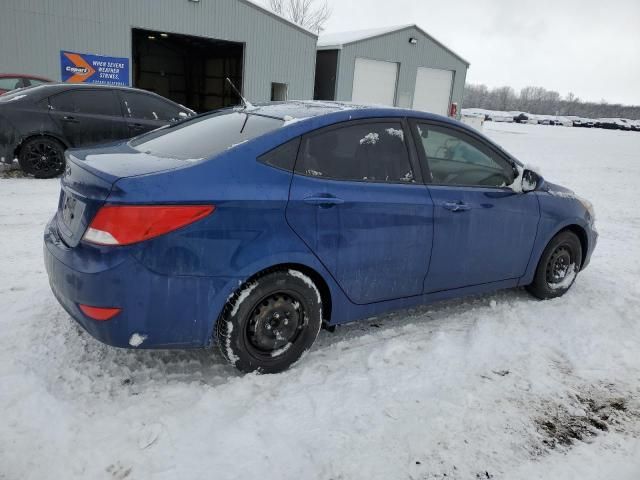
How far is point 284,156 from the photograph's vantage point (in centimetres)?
296

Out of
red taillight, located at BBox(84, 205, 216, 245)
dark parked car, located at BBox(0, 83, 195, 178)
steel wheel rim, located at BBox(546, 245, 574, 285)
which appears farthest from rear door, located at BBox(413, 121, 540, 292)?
dark parked car, located at BBox(0, 83, 195, 178)

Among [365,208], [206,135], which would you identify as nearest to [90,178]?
[206,135]

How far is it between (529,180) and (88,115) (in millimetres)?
6953

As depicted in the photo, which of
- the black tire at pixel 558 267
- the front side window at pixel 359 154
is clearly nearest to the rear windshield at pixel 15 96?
the front side window at pixel 359 154

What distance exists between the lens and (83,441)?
2420mm

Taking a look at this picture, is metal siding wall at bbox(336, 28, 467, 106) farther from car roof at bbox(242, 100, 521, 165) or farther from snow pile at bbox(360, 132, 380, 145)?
snow pile at bbox(360, 132, 380, 145)

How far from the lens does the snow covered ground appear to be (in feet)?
7.84

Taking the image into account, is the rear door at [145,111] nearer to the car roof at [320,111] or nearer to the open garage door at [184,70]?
the car roof at [320,111]

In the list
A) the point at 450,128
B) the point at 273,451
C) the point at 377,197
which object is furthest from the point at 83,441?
the point at 450,128

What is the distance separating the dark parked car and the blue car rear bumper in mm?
5939

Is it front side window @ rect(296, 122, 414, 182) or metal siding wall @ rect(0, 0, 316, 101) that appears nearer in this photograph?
front side window @ rect(296, 122, 414, 182)

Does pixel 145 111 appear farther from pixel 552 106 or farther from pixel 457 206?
pixel 552 106

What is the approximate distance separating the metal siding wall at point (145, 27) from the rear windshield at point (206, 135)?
14.5 metres

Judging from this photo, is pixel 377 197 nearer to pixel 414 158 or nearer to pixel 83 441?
pixel 414 158
